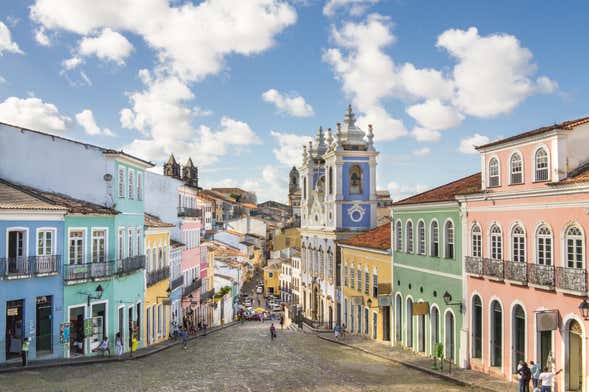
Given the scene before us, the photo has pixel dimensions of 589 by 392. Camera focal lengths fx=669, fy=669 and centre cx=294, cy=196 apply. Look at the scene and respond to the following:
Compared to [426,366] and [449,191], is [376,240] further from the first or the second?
[426,366]

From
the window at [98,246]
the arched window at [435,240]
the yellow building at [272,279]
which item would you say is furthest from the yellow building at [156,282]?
the yellow building at [272,279]

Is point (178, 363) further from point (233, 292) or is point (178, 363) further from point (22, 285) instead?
point (233, 292)

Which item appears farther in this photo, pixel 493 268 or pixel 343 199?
pixel 343 199

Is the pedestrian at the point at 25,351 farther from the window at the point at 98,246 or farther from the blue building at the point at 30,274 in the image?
the window at the point at 98,246

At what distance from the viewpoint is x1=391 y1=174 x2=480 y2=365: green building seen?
88.9 feet

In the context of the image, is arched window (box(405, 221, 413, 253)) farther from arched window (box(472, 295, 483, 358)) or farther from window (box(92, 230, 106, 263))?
window (box(92, 230, 106, 263))

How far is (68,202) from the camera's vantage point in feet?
89.4

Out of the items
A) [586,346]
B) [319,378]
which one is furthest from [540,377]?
[319,378]

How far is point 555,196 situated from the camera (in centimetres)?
2031

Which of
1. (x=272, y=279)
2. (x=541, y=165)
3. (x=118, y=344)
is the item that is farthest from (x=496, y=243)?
(x=272, y=279)

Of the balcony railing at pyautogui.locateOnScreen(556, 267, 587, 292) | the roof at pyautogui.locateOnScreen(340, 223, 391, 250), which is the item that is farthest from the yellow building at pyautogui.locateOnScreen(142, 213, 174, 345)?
the balcony railing at pyautogui.locateOnScreen(556, 267, 587, 292)

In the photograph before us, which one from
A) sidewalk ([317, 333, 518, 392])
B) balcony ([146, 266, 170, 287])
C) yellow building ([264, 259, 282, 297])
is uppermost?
balcony ([146, 266, 170, 287])

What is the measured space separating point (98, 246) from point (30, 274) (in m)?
3.79

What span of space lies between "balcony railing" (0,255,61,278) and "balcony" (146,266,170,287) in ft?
29.0
